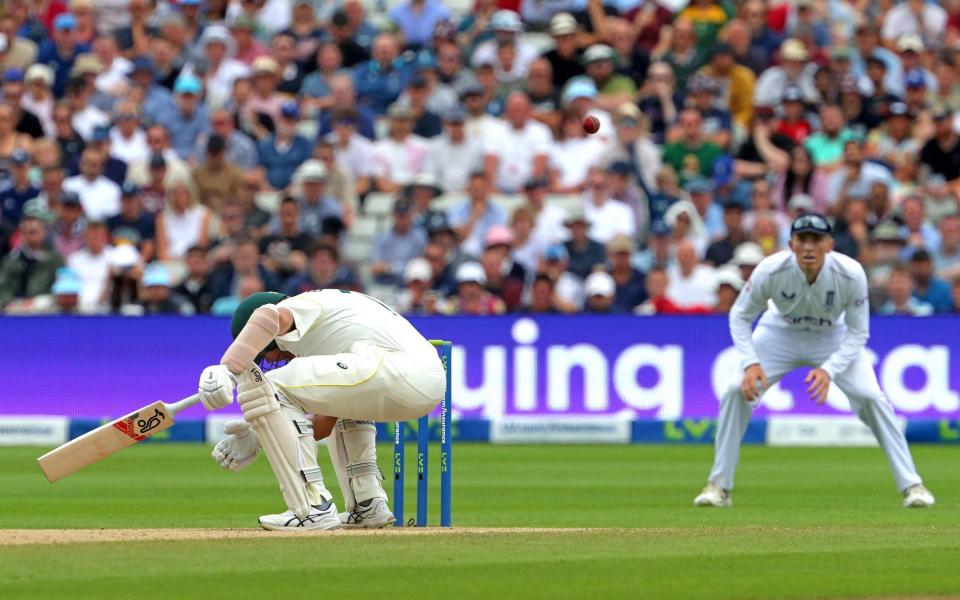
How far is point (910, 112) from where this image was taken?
758 inches

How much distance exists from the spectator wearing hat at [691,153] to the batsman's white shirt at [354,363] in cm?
1006

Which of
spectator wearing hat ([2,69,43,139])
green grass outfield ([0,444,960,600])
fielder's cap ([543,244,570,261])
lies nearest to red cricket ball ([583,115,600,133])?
fielder's cap ([543,244,570,261])

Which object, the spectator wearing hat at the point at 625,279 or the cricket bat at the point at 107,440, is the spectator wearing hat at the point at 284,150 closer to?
the spectator wearing hat at the point at 625,279

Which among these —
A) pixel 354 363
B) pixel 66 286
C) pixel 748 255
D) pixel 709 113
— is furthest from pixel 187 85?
pixel 354 363

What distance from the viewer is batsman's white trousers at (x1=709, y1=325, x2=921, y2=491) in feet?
35.9

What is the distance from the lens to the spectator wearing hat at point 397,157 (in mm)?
19016

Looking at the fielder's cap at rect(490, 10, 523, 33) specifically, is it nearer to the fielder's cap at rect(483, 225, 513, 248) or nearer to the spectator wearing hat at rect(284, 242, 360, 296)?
the fielder's cap at rect(483, 225, 513, 248)

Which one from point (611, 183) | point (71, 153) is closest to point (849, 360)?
point (611, 183)

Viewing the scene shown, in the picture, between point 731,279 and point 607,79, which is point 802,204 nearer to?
point 731,279

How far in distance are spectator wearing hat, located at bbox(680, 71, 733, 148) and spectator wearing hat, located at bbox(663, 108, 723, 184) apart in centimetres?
10

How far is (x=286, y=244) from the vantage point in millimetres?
17922

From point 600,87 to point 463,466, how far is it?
626 cm

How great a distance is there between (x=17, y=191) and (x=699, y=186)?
6740 mm

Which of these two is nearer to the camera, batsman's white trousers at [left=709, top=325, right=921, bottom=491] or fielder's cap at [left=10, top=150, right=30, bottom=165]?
batsman's white trousers at [left=709, top=325, right=921, bottom=491]
